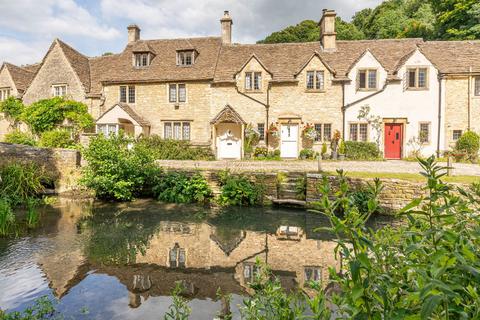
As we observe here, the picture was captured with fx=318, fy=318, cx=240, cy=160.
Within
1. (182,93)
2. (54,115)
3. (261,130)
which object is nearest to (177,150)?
(182,93)

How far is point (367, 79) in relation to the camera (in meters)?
24.1

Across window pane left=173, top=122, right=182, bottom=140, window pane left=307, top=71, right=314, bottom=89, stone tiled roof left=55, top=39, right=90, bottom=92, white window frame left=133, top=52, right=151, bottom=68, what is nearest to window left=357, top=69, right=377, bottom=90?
window pane left=307, top=71, right=314, bottom=89

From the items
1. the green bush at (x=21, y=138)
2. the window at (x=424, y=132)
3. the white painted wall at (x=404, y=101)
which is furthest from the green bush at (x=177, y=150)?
the window at (x=424, y=132)

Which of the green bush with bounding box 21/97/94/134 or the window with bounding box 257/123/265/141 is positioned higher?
the green bush with bounding box 21/97/94/134

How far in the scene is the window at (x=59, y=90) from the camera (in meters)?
27.9

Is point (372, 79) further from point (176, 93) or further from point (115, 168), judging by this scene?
point (115, 168)

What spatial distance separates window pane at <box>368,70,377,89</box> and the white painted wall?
11.9 inches

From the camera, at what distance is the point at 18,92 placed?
29.7 m

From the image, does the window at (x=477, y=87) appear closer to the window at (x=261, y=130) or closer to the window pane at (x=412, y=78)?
the window pane at (x=412, y=78)

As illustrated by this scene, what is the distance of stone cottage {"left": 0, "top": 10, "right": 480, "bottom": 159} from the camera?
76.9ft

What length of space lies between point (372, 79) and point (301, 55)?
612cm

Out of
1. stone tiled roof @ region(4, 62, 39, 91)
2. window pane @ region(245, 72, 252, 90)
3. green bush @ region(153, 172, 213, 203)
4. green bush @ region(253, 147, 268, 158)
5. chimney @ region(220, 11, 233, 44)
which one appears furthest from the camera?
stone tiled roof @ region(4, 62, 39, 91)

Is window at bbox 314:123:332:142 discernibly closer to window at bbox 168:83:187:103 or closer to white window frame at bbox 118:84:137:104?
window at bbox 168:83:187:103

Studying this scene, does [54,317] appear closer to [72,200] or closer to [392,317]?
[392,317]
